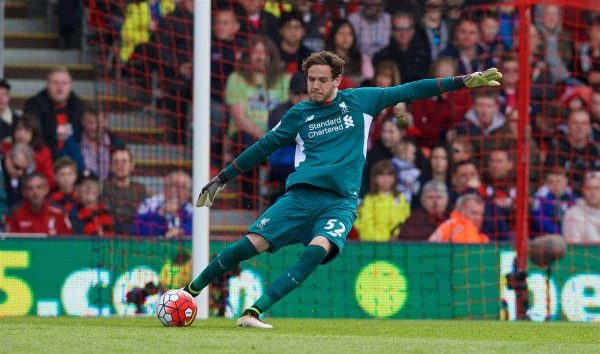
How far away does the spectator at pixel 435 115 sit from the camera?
15.9 meters

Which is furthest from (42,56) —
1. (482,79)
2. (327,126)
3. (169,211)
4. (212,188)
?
(482,79)

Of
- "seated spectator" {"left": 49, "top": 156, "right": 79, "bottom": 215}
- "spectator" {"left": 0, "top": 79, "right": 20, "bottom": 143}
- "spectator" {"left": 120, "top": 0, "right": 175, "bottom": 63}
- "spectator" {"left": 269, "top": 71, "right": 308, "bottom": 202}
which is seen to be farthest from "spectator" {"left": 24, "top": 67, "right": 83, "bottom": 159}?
"spectator" {"left": 269, "top": 71, "right": 308, "bottom": 202}

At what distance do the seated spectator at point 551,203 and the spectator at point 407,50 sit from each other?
192 cm

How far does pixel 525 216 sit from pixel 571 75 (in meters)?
3.54

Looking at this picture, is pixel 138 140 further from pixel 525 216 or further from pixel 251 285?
pixel 525 216

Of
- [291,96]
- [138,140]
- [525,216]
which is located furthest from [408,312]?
[138,140]

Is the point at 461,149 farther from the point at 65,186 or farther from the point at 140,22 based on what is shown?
the point at 65,186

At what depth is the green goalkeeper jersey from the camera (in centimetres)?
983

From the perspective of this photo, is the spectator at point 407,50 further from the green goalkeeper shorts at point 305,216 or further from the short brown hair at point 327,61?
the green goalkeeper shorts at point 305,216

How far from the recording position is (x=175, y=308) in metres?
9.77

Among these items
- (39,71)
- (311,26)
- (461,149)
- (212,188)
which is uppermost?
(311,26)

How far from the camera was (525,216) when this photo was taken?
45.9 ft

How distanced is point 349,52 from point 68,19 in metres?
3.83

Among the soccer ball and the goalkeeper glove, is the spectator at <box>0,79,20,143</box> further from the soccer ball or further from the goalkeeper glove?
the soccer ball
